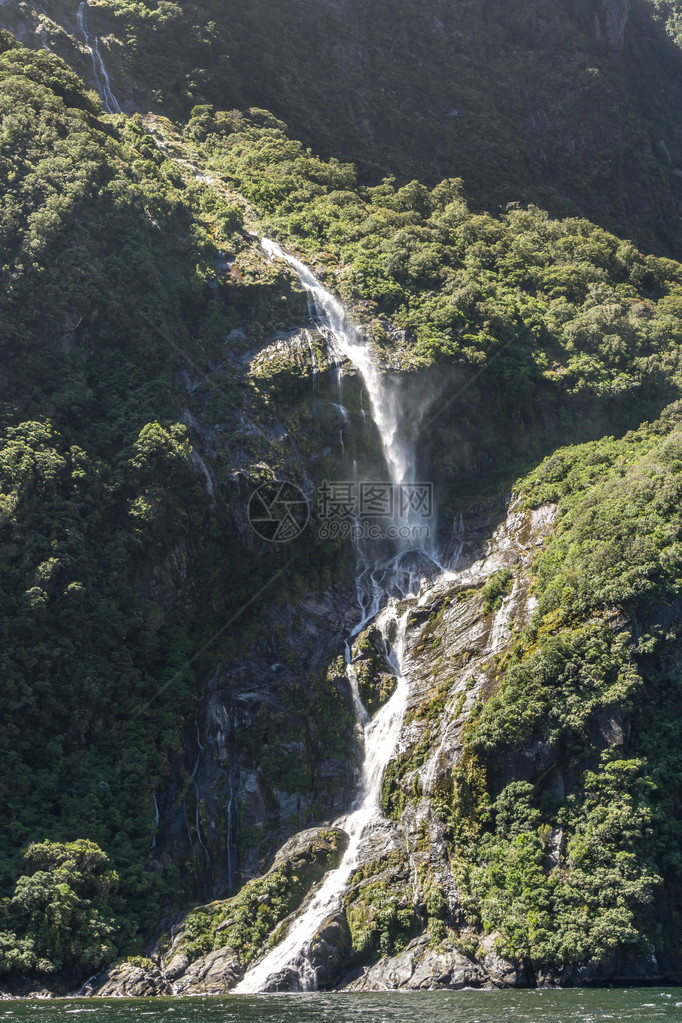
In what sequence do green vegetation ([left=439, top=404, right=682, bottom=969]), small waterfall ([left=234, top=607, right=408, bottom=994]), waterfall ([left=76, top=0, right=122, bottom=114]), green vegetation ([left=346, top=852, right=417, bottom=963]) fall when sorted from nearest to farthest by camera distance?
green vegetation ([left=439, top=404, right=682, bottom=969]) → small waterfall ([left=234, top=607, right=408, bottom=994]) → green vegetation ([left=346, top=852, right=417, bottom=963]) → waterfall ([left=76, top=0, right=122, bottom=114])

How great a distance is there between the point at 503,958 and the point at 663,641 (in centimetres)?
1086

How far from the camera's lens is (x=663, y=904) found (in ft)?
82.6

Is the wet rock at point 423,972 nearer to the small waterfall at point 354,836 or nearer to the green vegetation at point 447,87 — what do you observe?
the small waterfall at point 354,836

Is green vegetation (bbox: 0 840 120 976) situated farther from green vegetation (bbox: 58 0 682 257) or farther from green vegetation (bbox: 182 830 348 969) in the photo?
green vegetation (bbox: 58 0 682 257)

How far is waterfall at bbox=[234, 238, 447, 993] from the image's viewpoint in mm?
25812

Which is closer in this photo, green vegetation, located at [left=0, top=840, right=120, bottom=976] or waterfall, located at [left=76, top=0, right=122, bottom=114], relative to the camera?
green vegetation, located at [left=0, top=840, right=120, bottom=976]

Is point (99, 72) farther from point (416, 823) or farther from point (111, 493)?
point (416, 823)

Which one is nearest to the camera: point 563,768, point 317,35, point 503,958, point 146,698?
point 503,958

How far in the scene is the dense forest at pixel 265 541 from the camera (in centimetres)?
2627

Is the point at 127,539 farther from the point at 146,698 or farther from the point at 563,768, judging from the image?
the point at 563,768

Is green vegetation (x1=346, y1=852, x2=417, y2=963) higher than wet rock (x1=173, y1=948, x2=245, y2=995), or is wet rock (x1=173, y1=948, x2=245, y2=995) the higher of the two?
green vegetation (x1=346, y1=852, x2=417, y2=963)

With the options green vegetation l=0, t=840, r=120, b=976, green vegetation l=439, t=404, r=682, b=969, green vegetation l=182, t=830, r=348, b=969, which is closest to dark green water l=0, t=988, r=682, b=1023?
green vegetation l=0, t=840, r=120, b=976

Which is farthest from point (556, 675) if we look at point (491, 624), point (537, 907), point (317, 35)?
point (317, 35)

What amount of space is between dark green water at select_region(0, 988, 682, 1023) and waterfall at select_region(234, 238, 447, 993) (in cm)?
192
